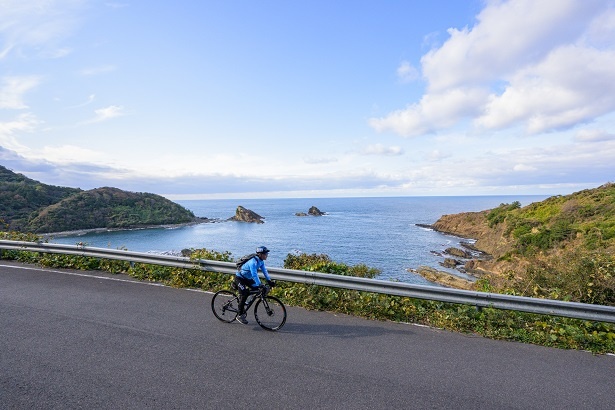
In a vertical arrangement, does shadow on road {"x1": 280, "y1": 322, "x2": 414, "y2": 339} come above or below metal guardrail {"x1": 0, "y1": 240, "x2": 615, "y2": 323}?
below

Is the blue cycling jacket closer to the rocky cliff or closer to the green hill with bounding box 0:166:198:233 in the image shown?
the rocky cliff

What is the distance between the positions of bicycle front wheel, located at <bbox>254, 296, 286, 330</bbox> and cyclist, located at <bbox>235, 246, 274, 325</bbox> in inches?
11.6

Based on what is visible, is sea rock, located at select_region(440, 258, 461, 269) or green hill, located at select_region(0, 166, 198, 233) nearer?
sea rock, located at select_region(440, 258, 461, 269)

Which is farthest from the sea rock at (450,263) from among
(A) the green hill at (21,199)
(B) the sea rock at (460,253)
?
(A) the green hill at (21,199)

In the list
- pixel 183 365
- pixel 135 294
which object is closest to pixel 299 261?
pixel 135 294

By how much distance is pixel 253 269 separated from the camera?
6711mm

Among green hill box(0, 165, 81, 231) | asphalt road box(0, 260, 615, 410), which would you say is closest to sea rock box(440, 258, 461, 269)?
asphalt road box(0, 260, 615, 410)

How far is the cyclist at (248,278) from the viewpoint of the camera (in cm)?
674

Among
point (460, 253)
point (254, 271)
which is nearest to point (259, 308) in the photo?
point (254, 271)

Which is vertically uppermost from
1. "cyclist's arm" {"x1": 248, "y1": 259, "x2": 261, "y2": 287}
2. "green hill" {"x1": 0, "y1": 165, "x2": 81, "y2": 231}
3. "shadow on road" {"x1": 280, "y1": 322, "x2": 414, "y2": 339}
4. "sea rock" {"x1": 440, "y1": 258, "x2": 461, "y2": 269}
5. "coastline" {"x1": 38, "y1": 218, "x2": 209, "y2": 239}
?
"green hill" {"x1": 0, "y1": 165, "x2": 81, "y2": 231}

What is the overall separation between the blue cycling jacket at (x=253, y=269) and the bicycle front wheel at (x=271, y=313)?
43 centimetres

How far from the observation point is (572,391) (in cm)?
460

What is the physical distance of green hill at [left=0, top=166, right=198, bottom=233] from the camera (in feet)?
267

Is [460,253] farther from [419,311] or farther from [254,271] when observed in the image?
[254,271]
